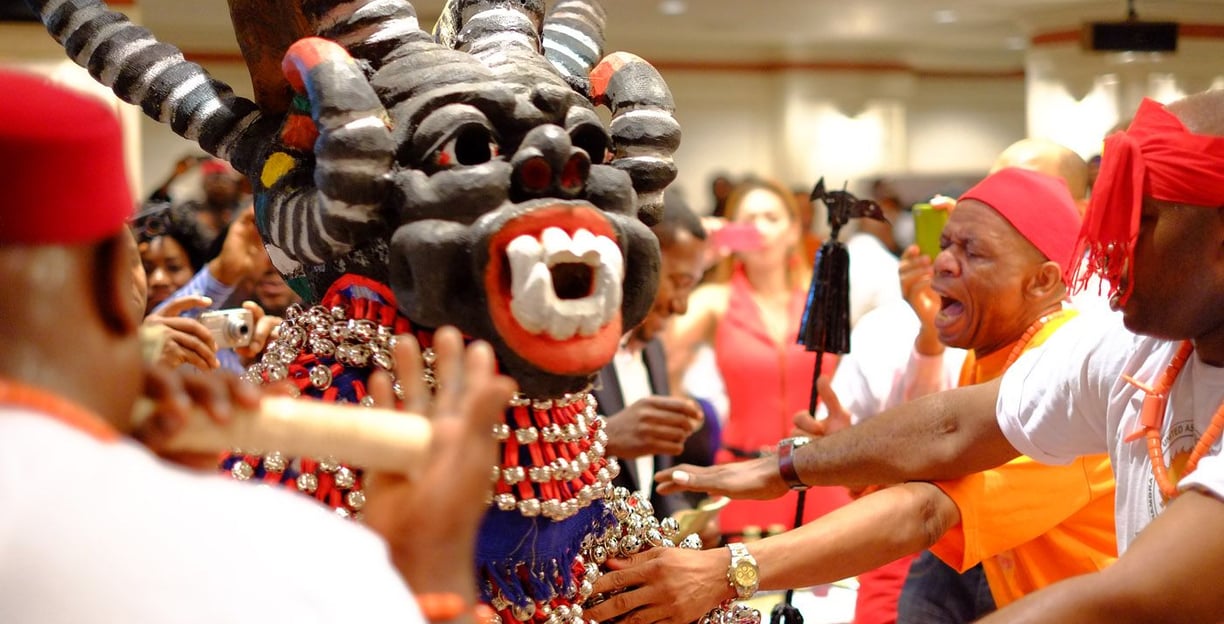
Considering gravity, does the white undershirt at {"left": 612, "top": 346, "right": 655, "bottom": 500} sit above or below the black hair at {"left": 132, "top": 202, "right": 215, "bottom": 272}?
below

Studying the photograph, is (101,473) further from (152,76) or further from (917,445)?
(917,445)

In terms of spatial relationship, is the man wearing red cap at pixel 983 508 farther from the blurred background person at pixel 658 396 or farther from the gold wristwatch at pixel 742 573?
the blurred background person at pixel 658 396

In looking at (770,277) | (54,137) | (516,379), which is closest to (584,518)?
(516,379)

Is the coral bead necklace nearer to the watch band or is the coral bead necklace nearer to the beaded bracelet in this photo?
the watch band

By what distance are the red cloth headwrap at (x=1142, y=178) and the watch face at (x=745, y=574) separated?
1.93 feet

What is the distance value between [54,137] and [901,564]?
2.09 m

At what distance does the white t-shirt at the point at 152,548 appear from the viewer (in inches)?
30.7

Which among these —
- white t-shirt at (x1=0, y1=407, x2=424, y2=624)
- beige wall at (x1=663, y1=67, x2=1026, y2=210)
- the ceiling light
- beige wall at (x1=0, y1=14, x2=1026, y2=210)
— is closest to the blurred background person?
white t-shirt at (x1=0, y1=407, x2=424, y2=624)

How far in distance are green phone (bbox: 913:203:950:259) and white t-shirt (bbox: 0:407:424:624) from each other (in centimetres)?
221

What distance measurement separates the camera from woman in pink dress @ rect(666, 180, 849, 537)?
4.22m

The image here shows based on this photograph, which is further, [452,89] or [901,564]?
[901,564]

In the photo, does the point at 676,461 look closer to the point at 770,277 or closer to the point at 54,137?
the point at 770,277

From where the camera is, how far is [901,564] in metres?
2.62

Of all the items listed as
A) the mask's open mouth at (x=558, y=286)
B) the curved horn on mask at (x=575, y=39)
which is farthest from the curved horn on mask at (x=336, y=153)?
the curved horn on mask at (x=575, y=39)
